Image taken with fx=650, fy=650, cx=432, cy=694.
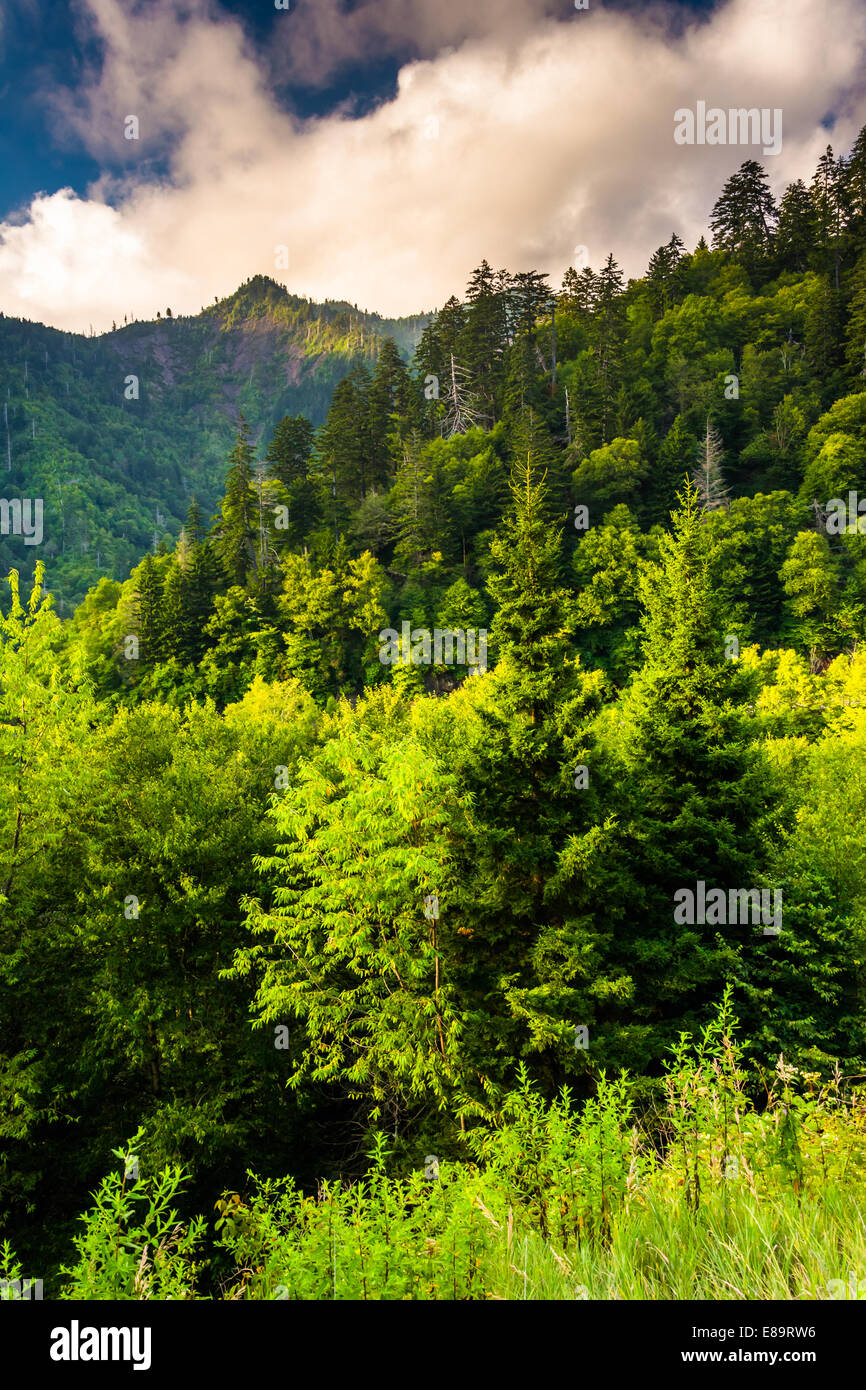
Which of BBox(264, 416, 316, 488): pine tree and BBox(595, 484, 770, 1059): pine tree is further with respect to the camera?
BBox(264, 416, 316, 488): pine tree

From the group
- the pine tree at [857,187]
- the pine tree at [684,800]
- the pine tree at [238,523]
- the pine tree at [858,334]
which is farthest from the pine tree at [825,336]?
the pine tree at [684,800]

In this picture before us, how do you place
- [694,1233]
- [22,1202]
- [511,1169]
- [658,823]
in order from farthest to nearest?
[658,823]
[22,1202]
[511,1169]
[694,1233]

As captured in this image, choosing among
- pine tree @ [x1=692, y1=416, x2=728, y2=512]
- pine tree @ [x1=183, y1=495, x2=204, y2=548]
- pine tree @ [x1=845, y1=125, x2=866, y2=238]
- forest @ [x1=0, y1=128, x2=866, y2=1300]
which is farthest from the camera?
pine tree @ [x1=845, y1=125, x2=866, y2=238]

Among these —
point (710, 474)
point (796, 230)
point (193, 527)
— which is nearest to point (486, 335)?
point (710, 474)

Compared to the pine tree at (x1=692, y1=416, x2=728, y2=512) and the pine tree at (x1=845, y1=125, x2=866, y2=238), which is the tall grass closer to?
the pine tree at (x1=692, y1=416, x2=728, y2=512)

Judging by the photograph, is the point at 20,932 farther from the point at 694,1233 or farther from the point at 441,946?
the point at 694,1233

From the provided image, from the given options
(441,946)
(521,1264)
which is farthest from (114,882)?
(521,1264)

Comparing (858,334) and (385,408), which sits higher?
(858,334)

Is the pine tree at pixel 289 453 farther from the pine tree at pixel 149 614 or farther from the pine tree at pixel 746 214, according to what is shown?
the pine tree at pixel 746 214

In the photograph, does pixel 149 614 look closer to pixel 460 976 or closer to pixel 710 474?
pixel 710 474

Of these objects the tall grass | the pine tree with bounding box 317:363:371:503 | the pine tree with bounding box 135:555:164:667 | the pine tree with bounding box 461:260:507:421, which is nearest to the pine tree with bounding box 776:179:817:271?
the pine tree with bounding box 461:260:507:421

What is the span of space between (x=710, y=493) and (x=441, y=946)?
62513mm

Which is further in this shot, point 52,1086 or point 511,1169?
point 52,1086

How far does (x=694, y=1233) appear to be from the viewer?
2.64 m
